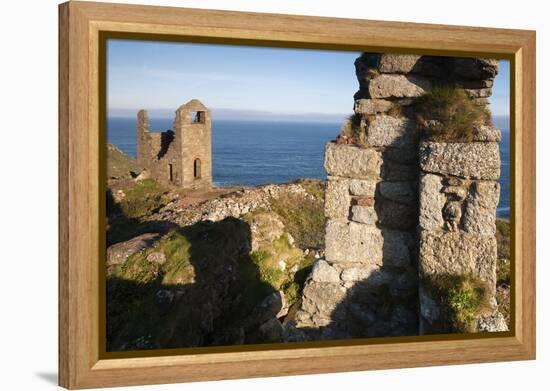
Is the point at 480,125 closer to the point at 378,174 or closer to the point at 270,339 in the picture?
the point at 378,174

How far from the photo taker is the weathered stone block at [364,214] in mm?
8273

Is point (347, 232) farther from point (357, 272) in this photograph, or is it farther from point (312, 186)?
point (312, 186)

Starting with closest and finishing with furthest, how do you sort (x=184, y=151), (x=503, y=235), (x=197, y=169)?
1. (x=503, y=235)
2. (x=184, y=151)
3. (x=197, y=169)

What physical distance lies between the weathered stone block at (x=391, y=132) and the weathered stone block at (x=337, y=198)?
50 cm

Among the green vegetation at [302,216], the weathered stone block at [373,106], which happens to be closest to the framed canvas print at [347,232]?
the weathered stone block at [373,106]

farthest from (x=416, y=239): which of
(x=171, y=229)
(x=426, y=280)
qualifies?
(x=171, y=229)

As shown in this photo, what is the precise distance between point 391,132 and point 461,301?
1.82 meters

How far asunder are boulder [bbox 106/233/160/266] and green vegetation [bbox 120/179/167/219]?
148 cm

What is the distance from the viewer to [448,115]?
7930 millimetres

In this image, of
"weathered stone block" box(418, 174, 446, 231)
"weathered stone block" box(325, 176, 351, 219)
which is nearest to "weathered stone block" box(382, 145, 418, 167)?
"weathered stone block" box(418, 174, 446, 231)

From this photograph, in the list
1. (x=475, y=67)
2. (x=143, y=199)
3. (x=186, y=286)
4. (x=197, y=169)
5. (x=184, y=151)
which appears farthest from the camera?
(x=197, y=169)

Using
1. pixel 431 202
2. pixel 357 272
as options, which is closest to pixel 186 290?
pixel 357 272

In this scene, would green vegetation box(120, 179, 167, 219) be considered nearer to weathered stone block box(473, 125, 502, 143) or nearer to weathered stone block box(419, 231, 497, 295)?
weathered stone block box(419, 231, 497, 295)

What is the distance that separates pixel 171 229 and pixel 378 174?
384cm
